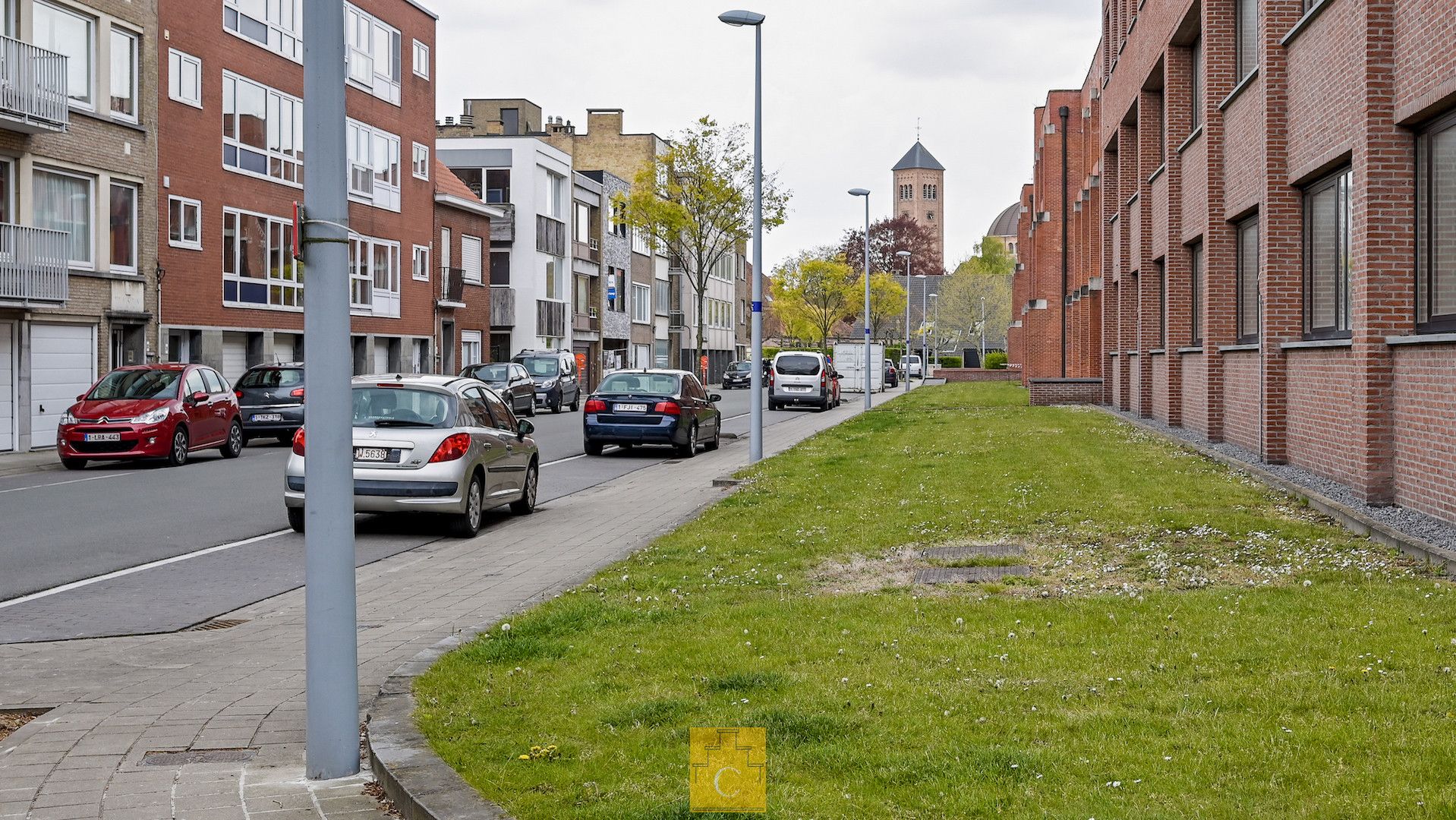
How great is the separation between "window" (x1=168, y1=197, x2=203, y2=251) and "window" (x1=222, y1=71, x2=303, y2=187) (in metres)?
1.91

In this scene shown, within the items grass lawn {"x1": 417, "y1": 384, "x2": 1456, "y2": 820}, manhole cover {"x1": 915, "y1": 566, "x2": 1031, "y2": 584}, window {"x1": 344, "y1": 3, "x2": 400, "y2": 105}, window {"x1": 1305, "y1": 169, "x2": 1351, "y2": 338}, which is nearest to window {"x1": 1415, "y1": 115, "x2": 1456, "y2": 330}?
grass lawn {"x1": 417, "y1": 384, "x2": 1456, "y2": 820}

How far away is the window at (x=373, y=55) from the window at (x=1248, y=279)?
2934cm

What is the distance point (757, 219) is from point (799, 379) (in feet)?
80.3

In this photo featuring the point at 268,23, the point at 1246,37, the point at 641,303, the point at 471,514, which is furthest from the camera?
the point at 641,303

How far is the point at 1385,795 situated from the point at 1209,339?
697 inches

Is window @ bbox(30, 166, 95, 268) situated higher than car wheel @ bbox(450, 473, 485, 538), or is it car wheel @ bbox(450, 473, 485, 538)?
window @ bbox(30, 166, 95, 268)

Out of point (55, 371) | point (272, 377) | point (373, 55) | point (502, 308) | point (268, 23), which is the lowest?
point (272, 377)

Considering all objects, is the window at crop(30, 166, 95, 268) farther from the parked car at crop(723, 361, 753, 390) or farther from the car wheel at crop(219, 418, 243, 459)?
the parked car at crop(723, 361, 753, 390)

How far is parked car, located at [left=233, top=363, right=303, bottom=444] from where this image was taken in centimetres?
2733

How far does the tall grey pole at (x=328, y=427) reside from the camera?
17.4 ft

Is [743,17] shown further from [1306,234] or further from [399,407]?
[399,407]

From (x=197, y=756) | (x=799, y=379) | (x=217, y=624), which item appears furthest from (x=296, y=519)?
(x=799, y=379)

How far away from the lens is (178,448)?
2234cm

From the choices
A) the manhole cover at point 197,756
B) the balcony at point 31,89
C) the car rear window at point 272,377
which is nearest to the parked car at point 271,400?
the car rear window at point 272,377
